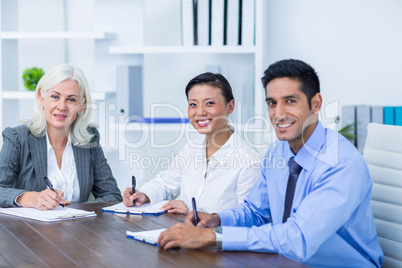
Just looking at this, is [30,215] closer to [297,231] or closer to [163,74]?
[297,231]

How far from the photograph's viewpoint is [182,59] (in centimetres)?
343

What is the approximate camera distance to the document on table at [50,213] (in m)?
1.84

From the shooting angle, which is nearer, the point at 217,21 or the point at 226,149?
the point at 226,149

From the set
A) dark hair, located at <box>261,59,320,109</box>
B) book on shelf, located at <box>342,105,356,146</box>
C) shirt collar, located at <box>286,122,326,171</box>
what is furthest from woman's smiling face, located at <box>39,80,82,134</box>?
book on shelf, located at <box>342,105,356,146</box>

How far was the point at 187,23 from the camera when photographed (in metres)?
3.10

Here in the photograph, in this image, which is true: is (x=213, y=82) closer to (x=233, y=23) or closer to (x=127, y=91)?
(x=233, y=23)

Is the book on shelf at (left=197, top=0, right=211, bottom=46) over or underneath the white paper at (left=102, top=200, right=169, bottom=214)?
over

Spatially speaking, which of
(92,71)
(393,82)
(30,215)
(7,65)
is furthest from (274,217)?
(7,65)

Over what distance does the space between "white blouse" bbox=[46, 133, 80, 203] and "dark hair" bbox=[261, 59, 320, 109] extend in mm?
1233

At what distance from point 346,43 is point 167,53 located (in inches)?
46.3

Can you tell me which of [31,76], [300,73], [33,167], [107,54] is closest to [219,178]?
[300,73]

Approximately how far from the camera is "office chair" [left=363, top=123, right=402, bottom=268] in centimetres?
183

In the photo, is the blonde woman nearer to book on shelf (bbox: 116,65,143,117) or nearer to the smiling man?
book on shelf (bbox: 116,65,143,117)

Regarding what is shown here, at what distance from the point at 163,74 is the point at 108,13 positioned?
0.61 meters
